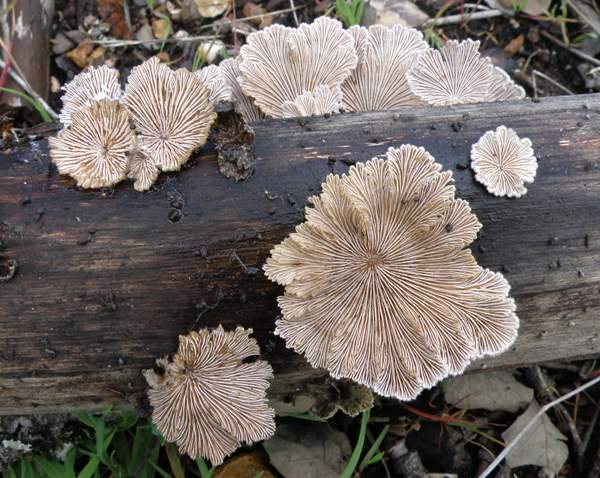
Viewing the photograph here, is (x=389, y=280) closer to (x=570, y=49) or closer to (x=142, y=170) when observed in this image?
(x=142, y=170)

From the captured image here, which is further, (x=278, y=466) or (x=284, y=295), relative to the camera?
(x=278, y=466)

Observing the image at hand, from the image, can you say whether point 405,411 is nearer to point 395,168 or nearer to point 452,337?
point 452,337

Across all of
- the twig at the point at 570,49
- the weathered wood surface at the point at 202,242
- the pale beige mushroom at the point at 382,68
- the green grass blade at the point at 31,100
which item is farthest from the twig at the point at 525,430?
the green grass blade at the point at 31,100

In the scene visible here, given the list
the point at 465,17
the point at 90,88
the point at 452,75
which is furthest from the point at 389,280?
the point at 465,17

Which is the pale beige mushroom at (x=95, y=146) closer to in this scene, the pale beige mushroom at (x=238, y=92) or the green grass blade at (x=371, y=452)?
the pale beige mushroom at (x=238, y=92)

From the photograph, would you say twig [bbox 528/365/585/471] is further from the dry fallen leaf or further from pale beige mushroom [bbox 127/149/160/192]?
the dry fallen leaf

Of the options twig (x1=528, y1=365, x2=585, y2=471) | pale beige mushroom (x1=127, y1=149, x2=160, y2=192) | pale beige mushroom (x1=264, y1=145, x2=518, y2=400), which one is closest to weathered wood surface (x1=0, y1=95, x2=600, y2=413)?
pale beige mushroom (x1=127, y1=149, x2=160, y2=192)

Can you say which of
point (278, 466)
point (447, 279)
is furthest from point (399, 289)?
point (278, 466)
